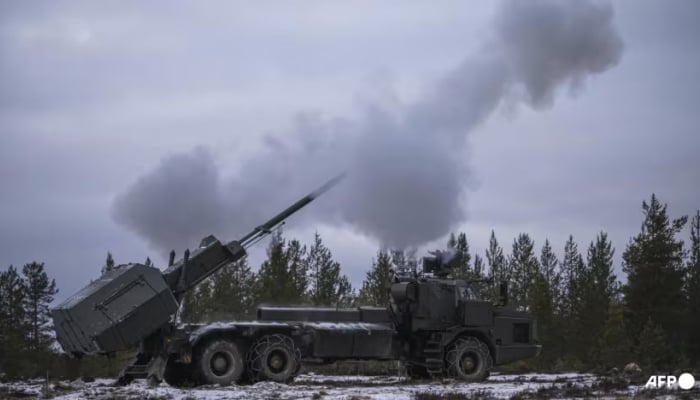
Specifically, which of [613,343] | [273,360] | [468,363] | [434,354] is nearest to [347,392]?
[273,360]

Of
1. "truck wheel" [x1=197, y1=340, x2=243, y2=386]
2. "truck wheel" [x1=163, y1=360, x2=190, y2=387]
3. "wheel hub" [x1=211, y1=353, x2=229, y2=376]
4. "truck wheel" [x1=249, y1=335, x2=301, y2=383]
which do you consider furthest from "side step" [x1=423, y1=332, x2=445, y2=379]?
"truck wheel" [x1=163, y1=360, x2=190, y2=387]

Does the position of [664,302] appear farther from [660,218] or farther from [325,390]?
[325,390]

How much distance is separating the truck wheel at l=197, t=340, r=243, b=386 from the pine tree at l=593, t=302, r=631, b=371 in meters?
17.1

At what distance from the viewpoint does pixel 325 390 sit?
67.5 ft

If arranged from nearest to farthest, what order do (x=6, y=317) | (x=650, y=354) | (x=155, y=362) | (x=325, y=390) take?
1. (x=325, y=390)
2. (x=155, y=362)
3. (x=650, y=354)
4. (x=6, y=317)

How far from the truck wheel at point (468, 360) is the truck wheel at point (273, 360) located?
15.3ft

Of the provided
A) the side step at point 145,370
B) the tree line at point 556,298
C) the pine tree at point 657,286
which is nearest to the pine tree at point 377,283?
the tree line at point 556,298

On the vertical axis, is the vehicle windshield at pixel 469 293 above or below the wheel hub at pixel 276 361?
above

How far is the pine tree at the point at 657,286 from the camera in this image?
1650 inches

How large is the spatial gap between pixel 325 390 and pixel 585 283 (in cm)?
3747

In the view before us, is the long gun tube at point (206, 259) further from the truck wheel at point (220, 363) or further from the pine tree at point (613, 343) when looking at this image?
the pine tree at point (613, 343)

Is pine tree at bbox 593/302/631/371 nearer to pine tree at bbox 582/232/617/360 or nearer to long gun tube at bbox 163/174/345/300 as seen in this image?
pine tree at bbox 582/232/617/360

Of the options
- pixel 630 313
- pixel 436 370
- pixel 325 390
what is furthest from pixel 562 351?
pixel 325 390

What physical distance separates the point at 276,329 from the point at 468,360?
577cm
